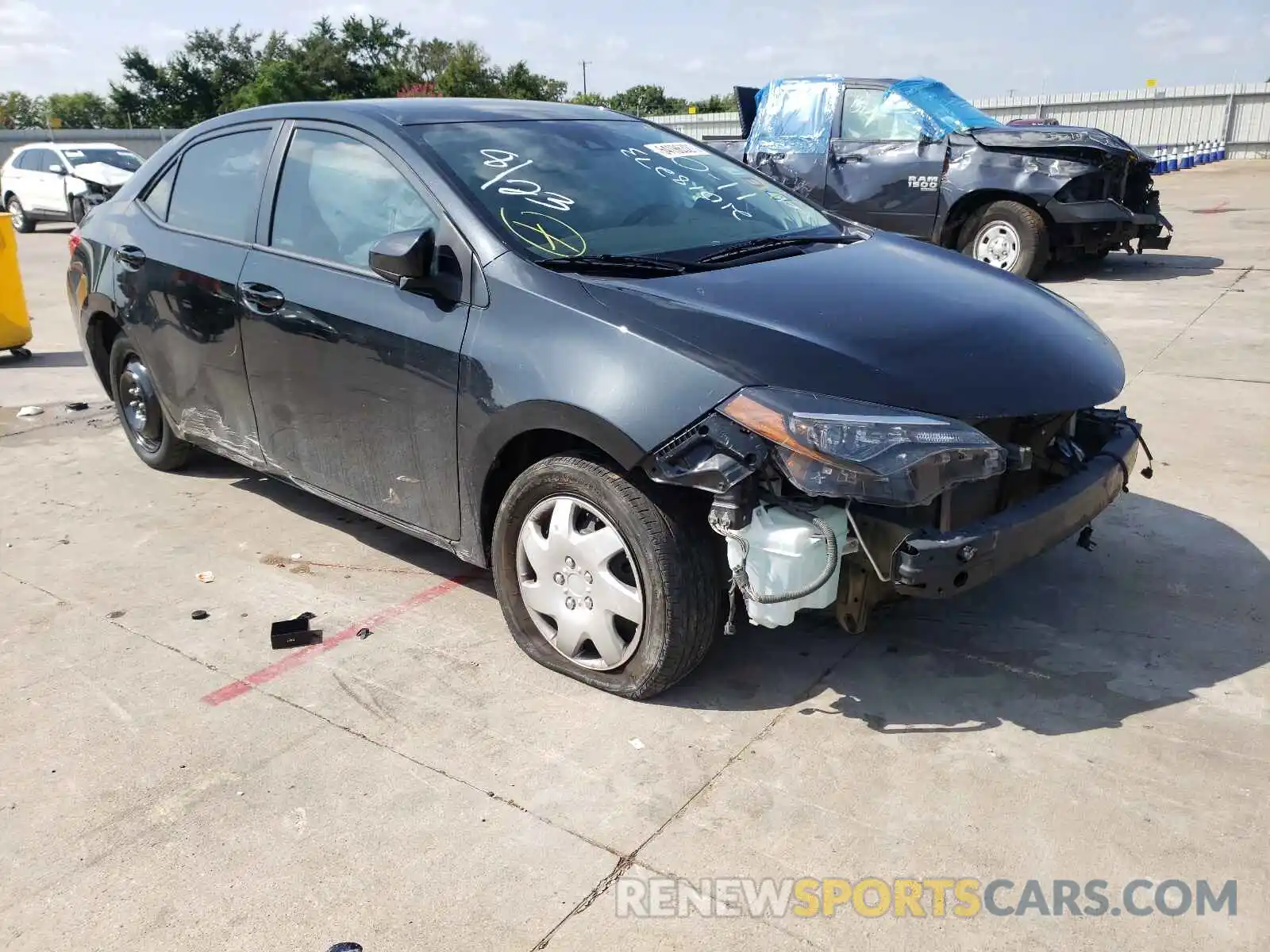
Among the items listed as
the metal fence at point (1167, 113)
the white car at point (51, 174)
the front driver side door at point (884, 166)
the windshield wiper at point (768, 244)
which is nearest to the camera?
the windshield wiper at point (768, 244)

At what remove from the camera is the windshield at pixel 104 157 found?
17844mm

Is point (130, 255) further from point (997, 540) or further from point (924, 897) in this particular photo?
point (924, 897)

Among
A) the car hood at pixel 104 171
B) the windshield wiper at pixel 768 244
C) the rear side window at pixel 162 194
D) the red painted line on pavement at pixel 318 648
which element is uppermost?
the rear side window at pixel 162 194

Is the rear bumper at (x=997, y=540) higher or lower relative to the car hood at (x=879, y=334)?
lower

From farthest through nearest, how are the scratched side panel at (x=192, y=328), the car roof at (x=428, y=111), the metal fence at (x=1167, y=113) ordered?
the metal fence at (x=1167, y=113) → the scratched side panel at (x=192, y=328) → the car roof at (x=428, y=111)

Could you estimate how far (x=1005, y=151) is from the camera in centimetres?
958

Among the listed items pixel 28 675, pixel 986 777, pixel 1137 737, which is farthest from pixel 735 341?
pixel 28 675

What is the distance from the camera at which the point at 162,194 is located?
4.79 m

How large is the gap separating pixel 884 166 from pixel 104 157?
1427cm

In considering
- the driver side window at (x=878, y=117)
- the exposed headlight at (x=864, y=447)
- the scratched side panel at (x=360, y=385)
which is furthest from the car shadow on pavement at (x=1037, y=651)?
the driver side window at (x=878, y=117)

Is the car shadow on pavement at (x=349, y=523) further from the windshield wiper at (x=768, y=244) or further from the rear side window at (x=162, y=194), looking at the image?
the windshield wiper at (x=768, y=244)

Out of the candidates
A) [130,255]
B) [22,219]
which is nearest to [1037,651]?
[130,255]

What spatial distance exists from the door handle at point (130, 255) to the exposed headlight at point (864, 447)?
10.6 ft

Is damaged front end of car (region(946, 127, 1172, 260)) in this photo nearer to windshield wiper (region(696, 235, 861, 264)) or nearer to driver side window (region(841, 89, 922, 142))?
driver side window (region(841, 89, 922, 142))
